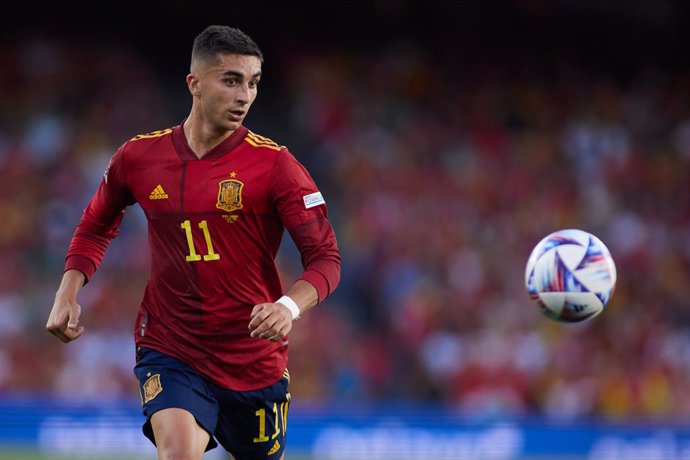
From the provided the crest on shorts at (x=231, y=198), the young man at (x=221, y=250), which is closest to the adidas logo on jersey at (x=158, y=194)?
the young man at (x=221, y=250)

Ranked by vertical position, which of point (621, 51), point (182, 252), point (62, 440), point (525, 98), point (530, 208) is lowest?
point (182, 252)

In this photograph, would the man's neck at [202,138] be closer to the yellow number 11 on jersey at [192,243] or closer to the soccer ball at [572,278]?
the yellow number 11 on jersey at [192,243]

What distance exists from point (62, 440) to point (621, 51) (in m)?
11.6

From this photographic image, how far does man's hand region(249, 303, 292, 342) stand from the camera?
4.79 m

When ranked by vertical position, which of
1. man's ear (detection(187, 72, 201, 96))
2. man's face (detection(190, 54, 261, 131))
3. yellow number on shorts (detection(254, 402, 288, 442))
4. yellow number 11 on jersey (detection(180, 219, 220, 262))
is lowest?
yellow number on shorts (detection(254, 402, 288, 442))

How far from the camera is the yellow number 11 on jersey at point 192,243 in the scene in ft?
17.9

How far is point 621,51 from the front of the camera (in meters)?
18.7

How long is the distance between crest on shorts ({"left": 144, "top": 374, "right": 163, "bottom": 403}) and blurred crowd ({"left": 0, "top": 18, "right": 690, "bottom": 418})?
7.88 m

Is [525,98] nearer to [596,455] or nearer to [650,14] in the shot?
[650,14]

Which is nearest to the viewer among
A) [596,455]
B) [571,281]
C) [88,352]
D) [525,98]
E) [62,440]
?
[571,281]

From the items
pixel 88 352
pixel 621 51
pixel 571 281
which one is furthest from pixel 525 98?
pixel 571 281

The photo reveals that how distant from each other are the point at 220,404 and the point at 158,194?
1.04 m

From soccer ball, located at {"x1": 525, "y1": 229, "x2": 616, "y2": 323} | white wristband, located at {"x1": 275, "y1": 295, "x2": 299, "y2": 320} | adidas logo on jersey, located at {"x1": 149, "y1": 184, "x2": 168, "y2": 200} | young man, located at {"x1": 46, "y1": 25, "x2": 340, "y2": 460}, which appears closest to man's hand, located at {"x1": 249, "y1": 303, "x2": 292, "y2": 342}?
white wristband, located at {"x1": 275, "y1": 295, "x2": 299, "y2": 320}

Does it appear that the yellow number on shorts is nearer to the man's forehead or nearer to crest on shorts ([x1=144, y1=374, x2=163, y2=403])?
crest on shorts ([x1=144, y1=374, x2=163, y2=403])
